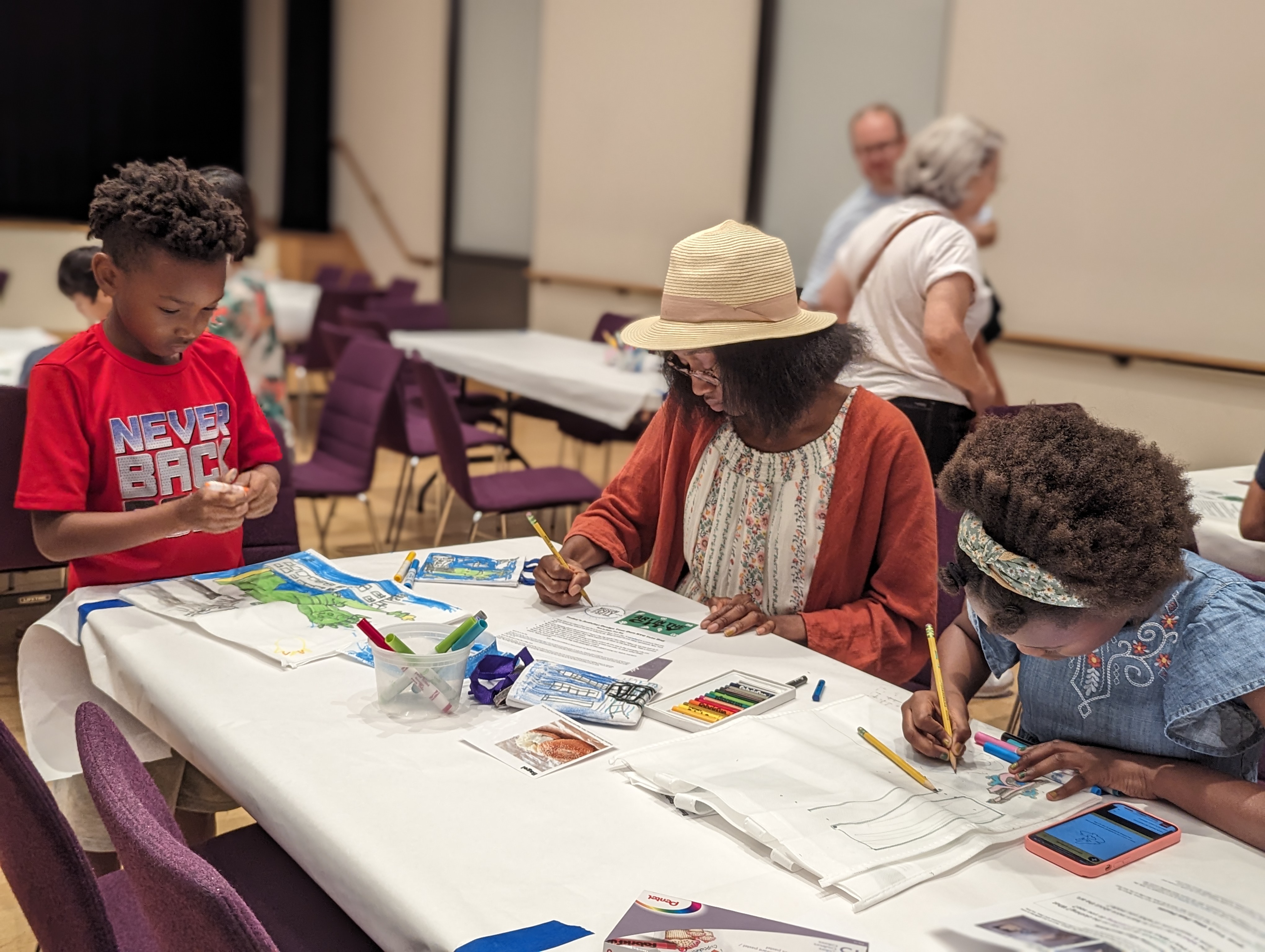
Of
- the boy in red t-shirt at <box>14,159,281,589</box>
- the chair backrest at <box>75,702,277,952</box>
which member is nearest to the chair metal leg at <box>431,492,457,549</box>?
the boy in red t-shirt at <box>14,159,281,589</box>

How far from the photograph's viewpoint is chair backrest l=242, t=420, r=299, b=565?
2.42m

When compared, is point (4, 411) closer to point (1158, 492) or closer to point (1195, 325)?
point (1158, 492)

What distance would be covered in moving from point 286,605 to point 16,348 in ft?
11.6

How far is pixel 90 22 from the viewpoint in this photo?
12000 millimetres

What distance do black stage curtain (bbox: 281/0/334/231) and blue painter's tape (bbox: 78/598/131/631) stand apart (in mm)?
11126

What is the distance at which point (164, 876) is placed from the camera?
840mm

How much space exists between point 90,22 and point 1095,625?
43.8 ft

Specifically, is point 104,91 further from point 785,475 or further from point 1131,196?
point 785,475

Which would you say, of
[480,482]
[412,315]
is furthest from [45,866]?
[412,315]

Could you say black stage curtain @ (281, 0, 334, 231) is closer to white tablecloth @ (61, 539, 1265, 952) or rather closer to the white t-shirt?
the white t-shirt

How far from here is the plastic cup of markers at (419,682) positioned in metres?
1.45

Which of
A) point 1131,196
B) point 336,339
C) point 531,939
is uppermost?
point 1131,196

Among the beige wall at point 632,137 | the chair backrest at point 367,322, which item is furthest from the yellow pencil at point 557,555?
the beige wall at point 632,137

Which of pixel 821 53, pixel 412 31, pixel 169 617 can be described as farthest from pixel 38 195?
pixel 169 617
